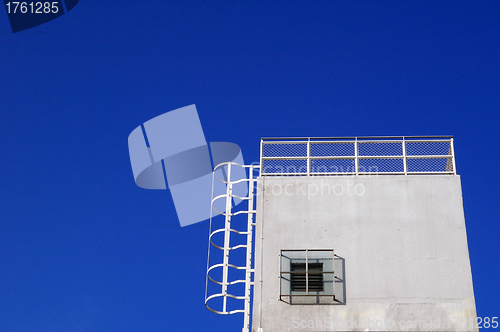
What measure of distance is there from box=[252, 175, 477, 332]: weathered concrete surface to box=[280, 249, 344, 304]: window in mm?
187

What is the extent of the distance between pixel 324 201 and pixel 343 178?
0.91 meters

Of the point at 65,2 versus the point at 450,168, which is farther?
the point at 65,2

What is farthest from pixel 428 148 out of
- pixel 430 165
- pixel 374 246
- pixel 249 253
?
pixel 249 253

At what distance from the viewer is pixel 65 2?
26172 millimetres

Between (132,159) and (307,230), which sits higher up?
(132,159)

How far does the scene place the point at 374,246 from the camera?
16.2 metres

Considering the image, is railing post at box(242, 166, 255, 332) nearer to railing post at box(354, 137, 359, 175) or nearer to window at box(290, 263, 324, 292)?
window at box(290, 263, 324, 292)

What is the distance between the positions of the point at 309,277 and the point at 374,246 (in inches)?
81.2

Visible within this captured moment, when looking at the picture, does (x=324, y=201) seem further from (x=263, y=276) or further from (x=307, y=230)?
(x=263, y=276)

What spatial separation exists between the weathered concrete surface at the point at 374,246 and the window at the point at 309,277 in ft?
0.61

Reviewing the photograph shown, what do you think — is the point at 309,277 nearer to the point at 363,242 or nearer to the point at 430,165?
the point at 363,242

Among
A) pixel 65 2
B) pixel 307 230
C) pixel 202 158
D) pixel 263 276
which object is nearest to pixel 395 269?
pixel 307 230

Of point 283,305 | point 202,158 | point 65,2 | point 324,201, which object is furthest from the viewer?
point 202,158

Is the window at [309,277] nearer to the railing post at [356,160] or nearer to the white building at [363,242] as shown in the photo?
the white building at [363,242]
